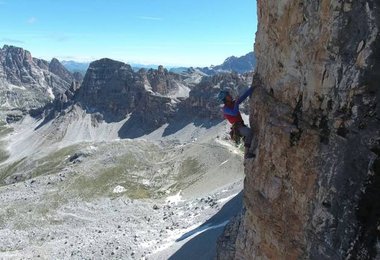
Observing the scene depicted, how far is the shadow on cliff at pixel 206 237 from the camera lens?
53.5m

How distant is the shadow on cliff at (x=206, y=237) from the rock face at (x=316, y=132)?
108 feet

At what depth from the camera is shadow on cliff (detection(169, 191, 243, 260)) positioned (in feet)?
176

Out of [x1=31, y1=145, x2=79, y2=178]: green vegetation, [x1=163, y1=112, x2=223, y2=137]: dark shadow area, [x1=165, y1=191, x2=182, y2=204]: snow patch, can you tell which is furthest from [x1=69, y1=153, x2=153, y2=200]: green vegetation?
[x1=163, y1=112, x2=223, y2=137]: dark shadow area

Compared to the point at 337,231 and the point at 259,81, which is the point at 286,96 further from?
the point at 337,231

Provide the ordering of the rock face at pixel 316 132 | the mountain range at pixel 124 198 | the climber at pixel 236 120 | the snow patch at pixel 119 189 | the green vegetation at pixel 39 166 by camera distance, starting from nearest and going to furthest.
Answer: the rock face at pixel 316 132, the climber at pixel 236 120, the mountain range at pixel 124 198, the snow patch at pixel 119 189, the green vegetation at pixel 39 166

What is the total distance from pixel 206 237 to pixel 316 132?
44.3 m

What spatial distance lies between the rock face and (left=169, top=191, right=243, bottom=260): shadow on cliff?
33.0 m

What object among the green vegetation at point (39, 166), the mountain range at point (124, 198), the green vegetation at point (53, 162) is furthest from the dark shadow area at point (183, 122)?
the green vegetation at point (39, 166)

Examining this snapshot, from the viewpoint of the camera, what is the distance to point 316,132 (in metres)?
15.5

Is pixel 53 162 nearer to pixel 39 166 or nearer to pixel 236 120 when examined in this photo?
pixel 39 166

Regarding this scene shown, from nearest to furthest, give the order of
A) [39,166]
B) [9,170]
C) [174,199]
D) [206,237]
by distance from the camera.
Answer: [206,237] < [174,199] < [39,166] < [9,170]

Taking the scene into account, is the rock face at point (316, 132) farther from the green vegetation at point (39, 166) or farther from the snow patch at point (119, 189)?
the green vegetation at point (39, 166)

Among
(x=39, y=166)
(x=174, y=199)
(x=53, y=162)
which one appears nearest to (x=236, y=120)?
(x=174, y=199)

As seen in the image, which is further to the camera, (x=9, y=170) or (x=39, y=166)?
(x=9, y=170)
